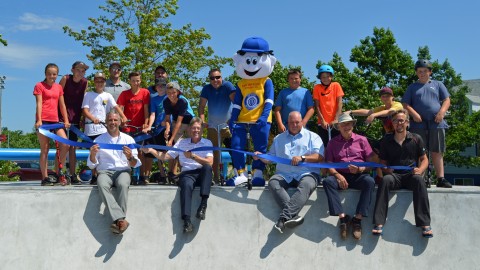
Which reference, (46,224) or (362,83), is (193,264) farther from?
(362,83)

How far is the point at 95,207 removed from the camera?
607 cm

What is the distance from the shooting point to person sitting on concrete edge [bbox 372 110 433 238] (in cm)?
594

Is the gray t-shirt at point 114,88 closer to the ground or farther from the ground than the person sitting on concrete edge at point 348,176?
farther from the ground

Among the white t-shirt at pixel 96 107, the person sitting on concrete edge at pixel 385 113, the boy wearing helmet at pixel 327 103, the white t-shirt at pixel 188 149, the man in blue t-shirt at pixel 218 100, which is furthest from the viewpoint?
the man in blue t-shirt at pixel 218 100

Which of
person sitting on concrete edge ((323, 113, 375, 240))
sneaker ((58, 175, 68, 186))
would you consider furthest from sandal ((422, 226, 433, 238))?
sneaker ((58, 175, 68, 186))

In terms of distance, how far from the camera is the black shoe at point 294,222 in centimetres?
579

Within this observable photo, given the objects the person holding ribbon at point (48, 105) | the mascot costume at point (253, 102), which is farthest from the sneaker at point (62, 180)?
the mascot costume at point (253, 102)

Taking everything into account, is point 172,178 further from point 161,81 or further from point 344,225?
point 344,225

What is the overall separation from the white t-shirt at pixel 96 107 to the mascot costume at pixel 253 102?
1.92 meters

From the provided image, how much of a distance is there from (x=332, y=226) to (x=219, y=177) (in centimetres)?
226

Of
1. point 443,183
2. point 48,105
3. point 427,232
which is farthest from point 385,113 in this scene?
point 48,105

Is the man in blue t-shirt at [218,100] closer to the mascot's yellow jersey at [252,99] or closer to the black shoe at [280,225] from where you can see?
the mascot's yellow jersey at [252,99]

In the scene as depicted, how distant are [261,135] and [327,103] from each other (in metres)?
Answer: 1.21

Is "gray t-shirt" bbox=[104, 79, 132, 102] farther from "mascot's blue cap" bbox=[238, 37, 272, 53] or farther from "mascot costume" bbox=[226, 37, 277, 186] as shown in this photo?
"mascot's blue cap" bbox=[238, 37, 272, 53]
